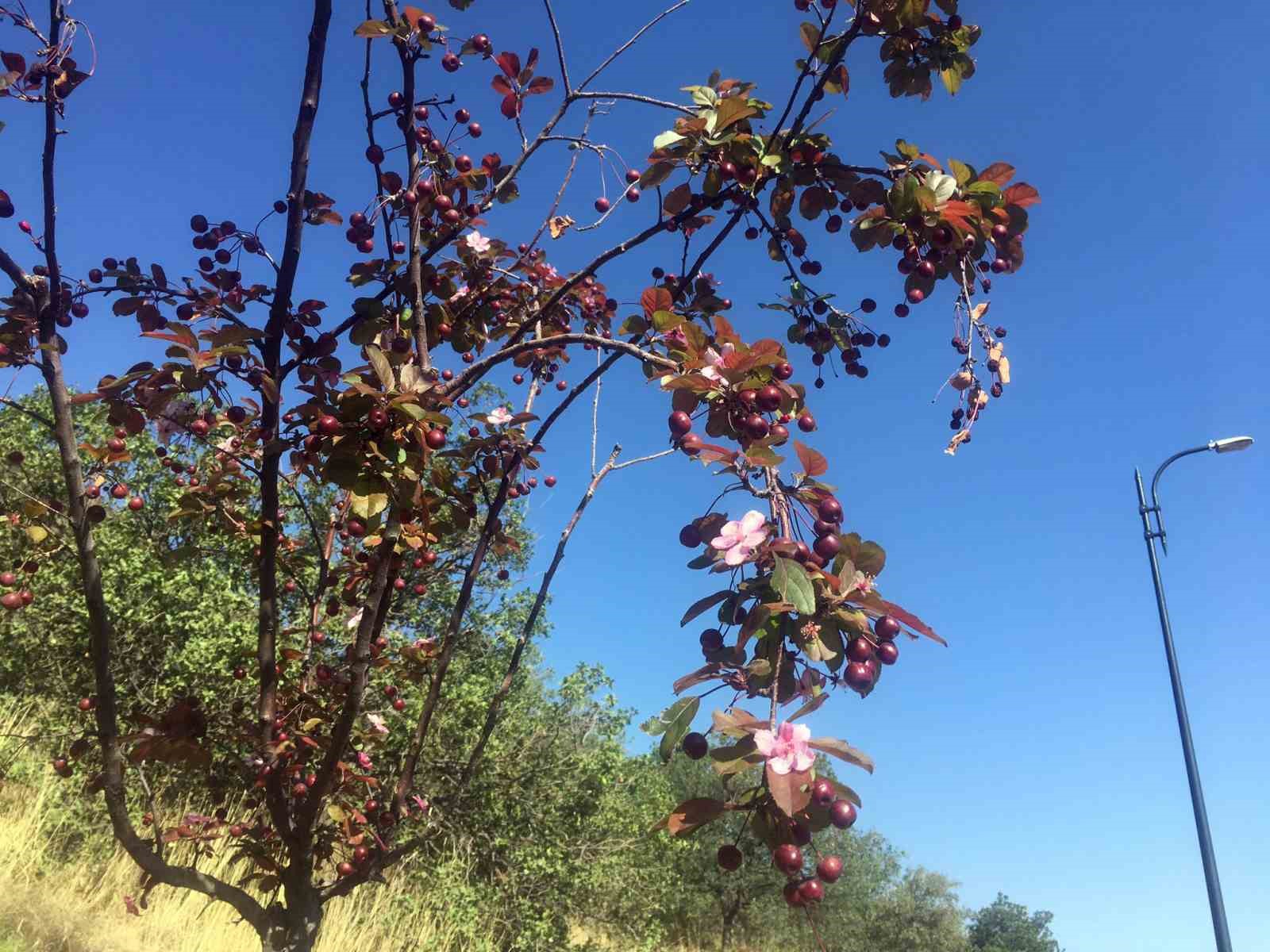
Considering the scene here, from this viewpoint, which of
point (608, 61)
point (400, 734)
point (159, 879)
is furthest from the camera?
point (400, 734)

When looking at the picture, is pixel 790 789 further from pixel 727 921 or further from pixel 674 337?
pixel 727 921

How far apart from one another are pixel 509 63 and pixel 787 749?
1.79m

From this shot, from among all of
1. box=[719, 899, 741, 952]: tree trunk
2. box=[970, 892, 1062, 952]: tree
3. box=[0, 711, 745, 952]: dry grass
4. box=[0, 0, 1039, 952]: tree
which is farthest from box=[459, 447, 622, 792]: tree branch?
box=[970, 892, 1062, 952]: tree

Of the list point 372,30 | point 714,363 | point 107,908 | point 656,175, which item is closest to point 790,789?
point 714,363

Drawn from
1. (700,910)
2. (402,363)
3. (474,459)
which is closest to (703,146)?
(402,363)

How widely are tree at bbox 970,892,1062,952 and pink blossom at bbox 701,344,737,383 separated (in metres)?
29.1

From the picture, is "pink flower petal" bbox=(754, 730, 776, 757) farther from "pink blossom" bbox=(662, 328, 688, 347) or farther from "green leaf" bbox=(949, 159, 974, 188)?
"green leaf" bbox=(949, 159, 974, 188)

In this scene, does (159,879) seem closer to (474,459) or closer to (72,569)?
(474,459)

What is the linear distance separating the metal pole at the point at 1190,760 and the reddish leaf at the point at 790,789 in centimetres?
658

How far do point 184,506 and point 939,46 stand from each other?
2011mm

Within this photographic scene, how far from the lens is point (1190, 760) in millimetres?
5895

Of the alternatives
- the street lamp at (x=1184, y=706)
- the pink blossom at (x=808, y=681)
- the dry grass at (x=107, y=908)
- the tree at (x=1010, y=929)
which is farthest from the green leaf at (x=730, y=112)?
the tree at (x=1010, y=929)

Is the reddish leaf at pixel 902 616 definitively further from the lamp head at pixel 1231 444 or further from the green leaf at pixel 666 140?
the lamp head at pixel 1231 444

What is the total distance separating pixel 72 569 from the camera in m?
7.63
